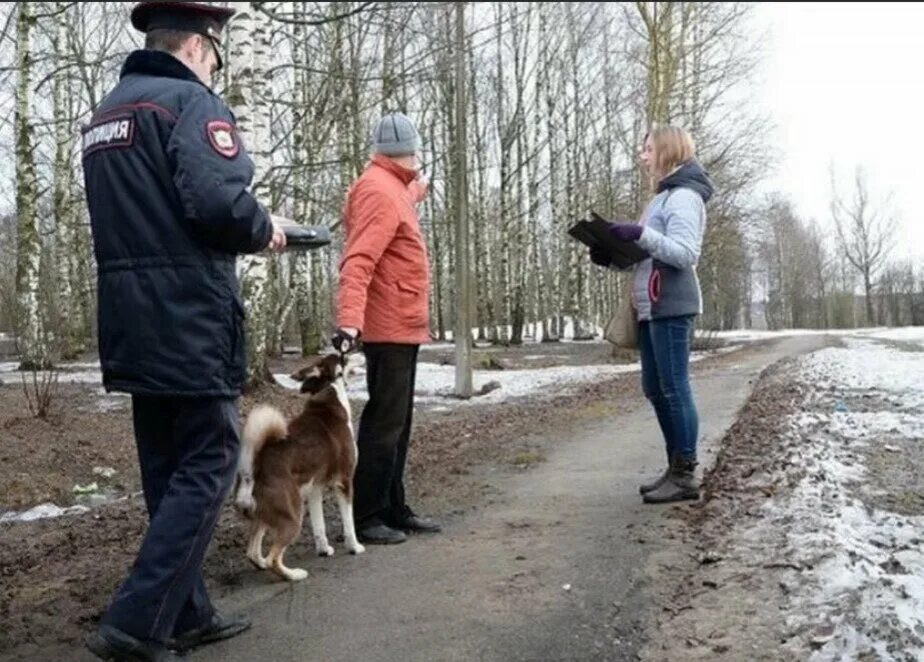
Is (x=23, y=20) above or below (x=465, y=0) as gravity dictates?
above

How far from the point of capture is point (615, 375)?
1789cm

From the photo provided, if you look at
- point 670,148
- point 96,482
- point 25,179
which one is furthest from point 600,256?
point 25,179

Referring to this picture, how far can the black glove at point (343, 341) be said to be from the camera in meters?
4.39

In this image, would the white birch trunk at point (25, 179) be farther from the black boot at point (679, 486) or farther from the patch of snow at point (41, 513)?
the black boot at point (679, 486)

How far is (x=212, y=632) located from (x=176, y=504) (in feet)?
2.07

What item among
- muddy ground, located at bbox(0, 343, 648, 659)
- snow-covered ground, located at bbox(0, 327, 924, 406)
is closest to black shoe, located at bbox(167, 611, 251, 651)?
muddy ground, located at bbox(0, 343, 648, 659)

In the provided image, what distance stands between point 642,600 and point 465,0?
835cm

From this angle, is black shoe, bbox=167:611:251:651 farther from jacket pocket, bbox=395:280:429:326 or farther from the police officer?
jacket pocket, bbox=395:280:429:326

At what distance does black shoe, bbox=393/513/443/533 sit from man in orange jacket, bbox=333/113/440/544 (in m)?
0.13

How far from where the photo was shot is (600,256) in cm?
553

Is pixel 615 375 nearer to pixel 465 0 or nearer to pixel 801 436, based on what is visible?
pixel 465 0

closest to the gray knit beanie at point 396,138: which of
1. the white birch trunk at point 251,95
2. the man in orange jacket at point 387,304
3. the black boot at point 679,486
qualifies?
the man in orange jacket at point 387,304

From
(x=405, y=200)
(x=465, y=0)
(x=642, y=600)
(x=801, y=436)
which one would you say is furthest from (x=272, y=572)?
(x=465, y=0)

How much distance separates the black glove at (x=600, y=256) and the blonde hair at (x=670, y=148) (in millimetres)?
605
